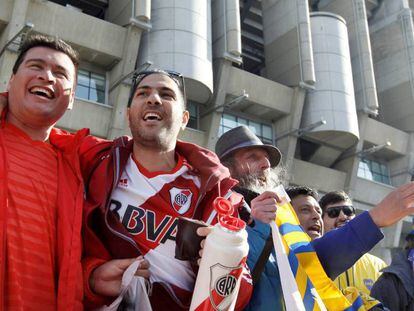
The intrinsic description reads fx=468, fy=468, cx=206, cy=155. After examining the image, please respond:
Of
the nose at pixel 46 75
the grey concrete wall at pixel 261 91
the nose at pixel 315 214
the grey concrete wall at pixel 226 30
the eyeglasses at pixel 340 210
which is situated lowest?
the nose at pixel 315 214

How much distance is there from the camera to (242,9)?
92.6 feet

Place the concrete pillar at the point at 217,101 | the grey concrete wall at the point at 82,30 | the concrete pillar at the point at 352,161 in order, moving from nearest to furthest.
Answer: the grey concrete wall at the point at 82,30 < the concrete pillar at the point at 217,101 < the concrete pillar at the point at 352,161

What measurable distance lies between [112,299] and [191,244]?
0.50 metres

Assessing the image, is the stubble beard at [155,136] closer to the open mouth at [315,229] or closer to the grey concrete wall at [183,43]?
the open mouth at [315,229]

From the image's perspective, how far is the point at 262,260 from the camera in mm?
2529

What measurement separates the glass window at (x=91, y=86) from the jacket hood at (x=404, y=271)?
16.7 metres

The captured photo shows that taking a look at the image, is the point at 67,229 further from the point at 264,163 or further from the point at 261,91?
the point at 261,91

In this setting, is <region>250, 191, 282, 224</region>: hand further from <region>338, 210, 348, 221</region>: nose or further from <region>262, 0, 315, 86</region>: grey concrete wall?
<region>262, 0, 315, 86</region>: grey concrete wall

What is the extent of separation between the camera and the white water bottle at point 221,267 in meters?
1.80

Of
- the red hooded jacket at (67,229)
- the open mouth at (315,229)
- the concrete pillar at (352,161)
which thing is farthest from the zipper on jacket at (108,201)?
the concrete pillar at (352,161)

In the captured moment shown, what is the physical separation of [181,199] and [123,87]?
1680 cm

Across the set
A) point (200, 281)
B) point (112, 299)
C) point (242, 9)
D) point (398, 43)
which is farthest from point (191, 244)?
point (398, 43)

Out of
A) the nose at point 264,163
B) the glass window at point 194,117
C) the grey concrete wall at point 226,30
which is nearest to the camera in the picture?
the nose at point 264,163

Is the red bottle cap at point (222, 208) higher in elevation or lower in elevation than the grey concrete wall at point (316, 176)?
lower
